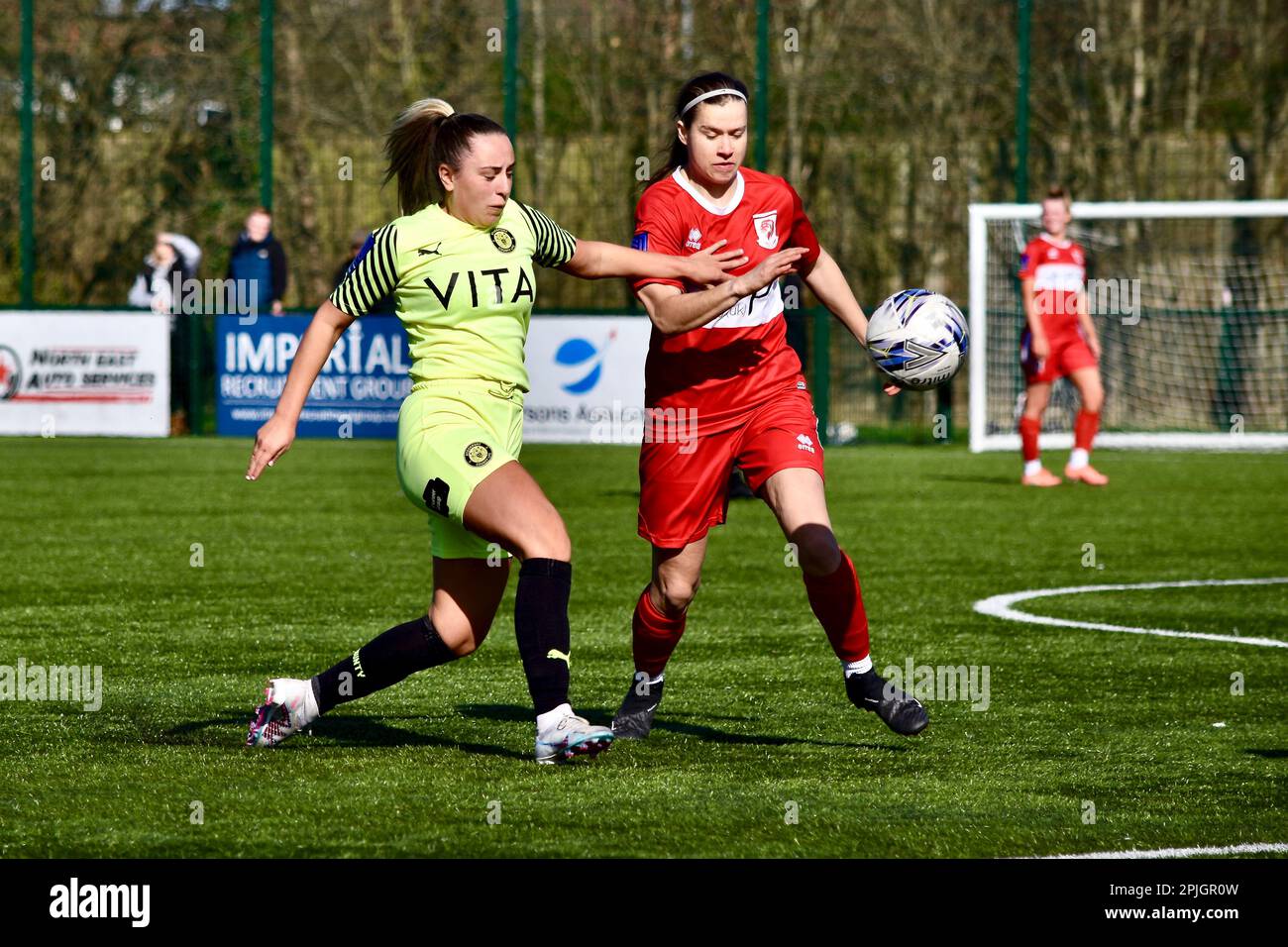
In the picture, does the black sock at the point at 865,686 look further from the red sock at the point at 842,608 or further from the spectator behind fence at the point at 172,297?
the spectator behind fence at the point at 172,297

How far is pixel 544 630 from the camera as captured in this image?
5566mm

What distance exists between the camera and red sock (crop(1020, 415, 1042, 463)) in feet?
52.2

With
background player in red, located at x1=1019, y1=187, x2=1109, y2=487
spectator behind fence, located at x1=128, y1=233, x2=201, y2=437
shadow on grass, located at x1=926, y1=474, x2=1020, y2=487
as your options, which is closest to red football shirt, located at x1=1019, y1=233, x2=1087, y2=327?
background player in red, located at x1=1019, y1=187, x2=1109, y2=487

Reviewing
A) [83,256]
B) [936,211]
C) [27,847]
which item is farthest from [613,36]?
[27,847]

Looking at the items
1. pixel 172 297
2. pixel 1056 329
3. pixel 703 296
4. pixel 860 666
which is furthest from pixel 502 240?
pixel 172 297

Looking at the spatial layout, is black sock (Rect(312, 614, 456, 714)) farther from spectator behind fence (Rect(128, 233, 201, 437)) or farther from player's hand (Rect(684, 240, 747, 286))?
spectator behind fence (Rect(128, 233, 201, 437))

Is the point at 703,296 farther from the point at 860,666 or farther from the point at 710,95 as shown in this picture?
the point at 860,666

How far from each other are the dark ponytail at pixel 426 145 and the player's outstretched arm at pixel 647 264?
44 cm

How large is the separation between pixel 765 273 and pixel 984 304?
1525 cm

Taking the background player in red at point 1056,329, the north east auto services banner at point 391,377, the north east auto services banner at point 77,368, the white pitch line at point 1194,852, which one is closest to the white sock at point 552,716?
the white pitch line at point 1194,852

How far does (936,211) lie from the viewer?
24.7 metres

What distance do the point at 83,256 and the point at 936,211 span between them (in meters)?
10.2
